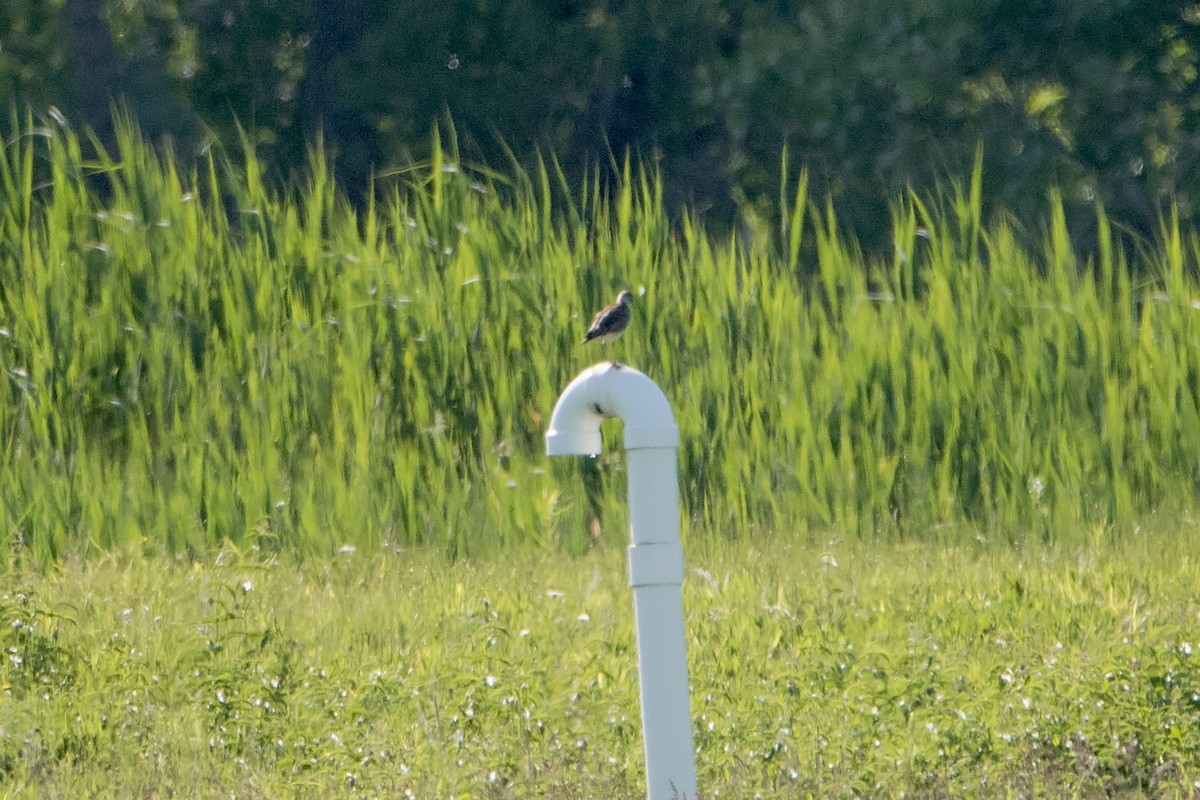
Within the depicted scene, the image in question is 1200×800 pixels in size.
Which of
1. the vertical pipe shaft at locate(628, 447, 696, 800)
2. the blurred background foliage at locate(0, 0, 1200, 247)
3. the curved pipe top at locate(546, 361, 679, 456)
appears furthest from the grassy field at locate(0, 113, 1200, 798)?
the blurred background foliage at locate(0, 0, 1200, 247)

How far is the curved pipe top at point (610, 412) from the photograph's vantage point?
3.97m

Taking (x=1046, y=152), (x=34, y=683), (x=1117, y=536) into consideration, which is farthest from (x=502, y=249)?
(x=1046, y=152)

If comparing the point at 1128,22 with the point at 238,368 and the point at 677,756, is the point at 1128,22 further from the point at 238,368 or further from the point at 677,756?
the point at 677,756

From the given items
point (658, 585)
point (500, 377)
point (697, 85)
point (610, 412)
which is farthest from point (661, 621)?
point (697, 85)

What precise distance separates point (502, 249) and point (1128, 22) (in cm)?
899

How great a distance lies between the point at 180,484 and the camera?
7641mm

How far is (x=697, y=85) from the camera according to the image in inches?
686

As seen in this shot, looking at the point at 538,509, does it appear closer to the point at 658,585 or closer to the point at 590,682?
the point at 590,682

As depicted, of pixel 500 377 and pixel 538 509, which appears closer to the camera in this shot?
pixel 538 509

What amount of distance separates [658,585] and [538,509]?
142 inches

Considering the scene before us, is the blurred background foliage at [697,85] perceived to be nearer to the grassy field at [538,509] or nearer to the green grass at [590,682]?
the grassy field at [538,509]

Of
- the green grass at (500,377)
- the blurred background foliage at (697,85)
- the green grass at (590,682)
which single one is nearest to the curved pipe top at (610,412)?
the green grass at (590,682)

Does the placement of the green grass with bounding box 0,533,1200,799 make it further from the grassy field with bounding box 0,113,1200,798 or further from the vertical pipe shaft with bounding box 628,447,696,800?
the vertical pipe shaft with bounding box 628,447,696,800

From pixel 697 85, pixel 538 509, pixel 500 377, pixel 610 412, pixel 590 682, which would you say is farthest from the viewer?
pixel 697 85
